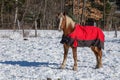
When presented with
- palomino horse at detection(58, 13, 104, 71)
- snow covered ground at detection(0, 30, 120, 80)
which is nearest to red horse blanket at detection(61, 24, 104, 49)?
palomino horse at detection(58, 13, 104, 71)

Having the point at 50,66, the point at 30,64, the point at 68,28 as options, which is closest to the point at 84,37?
the point at 68,28

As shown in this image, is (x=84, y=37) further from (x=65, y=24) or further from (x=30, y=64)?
(x=30, y=64)

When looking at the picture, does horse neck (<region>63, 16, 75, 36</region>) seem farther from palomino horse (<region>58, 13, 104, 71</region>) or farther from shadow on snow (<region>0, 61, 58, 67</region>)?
shadow on snow (<region>0, 61, 58, 67</region>)

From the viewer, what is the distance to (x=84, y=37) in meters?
11.8

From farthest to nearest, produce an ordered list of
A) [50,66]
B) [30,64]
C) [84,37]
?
1. [30,64]
2. [50,66]
3. [84,37]

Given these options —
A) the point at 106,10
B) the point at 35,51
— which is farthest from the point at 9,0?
the point at 35,51

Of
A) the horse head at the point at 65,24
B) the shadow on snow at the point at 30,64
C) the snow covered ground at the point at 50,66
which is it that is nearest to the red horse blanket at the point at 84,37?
the horse head at the point at 65,24

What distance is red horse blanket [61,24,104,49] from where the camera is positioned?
1156 centimetres

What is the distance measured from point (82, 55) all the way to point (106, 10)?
46254 millimetres

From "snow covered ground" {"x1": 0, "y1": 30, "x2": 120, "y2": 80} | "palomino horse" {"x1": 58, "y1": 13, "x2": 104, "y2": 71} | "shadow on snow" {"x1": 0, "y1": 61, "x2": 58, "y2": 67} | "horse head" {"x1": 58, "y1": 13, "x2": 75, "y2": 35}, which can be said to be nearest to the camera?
"snow covered ground" {"x1": 0, "y1": 30, "x2": 120, "y2": 80}

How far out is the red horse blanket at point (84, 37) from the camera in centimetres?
1156

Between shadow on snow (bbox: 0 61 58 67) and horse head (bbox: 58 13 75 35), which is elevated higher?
horse head (bbox: 58 13 75 35)

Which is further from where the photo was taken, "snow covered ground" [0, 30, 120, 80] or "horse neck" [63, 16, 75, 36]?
"horse neck" [63, 16, 75, 36]

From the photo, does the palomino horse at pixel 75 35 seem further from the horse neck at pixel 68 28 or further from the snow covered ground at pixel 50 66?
the snow covered ground at pixel 50 66
